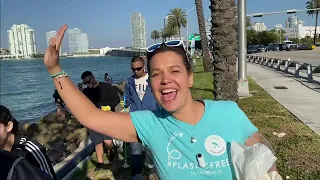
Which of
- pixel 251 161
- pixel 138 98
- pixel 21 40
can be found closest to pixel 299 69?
pixel 138 98

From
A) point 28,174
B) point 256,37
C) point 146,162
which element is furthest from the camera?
point 256,37

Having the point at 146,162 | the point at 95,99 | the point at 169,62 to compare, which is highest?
the point at 169,62

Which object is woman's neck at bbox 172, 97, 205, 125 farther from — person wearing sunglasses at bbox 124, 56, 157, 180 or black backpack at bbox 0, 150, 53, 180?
person wearing sunglasses at bbox 124, 56, 157, 180

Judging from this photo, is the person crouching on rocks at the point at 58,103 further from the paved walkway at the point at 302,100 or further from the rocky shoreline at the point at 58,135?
the paved walkway at the point at 302,100

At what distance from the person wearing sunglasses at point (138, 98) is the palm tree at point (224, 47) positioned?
346 centimetres

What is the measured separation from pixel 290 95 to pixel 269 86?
275 centimetres

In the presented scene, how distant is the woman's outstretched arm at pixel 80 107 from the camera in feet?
6.26

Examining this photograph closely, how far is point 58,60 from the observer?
1.95m

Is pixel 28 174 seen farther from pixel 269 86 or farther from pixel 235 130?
pixel 269 86

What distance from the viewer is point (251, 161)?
1.75 meters

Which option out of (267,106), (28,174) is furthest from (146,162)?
(267,106)

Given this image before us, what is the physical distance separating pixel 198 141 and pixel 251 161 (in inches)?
12.9

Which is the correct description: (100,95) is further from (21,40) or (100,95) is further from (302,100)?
(21,40)

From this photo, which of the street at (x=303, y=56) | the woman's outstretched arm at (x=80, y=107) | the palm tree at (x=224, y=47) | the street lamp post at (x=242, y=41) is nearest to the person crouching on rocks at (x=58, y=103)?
the woman's outstretched arm at (x=80, y=107)
